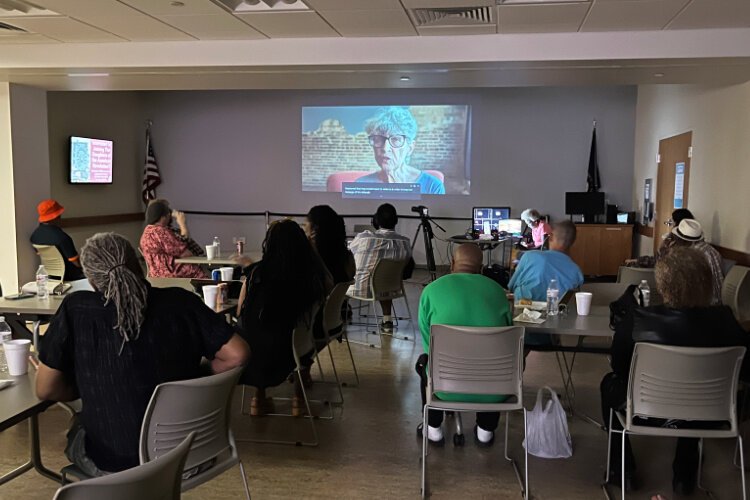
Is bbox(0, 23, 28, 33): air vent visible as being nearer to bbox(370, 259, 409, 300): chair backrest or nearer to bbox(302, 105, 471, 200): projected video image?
bbox(370, 259, 409, 300): chair backrest

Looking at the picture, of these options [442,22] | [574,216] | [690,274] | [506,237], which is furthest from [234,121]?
[690,274]

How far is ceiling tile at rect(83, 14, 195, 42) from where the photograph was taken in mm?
5070

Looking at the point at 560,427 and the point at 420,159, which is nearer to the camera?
the point at 560,427

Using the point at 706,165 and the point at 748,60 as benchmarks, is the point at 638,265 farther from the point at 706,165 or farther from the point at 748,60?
the point at 748,60

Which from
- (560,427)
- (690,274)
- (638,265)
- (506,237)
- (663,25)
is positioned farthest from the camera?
(506,237)

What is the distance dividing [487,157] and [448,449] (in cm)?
755

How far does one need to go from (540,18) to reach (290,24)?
6.45 feet

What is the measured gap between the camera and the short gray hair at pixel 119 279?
6.99 ft

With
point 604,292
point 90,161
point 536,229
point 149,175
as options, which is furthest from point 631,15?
point 149,175

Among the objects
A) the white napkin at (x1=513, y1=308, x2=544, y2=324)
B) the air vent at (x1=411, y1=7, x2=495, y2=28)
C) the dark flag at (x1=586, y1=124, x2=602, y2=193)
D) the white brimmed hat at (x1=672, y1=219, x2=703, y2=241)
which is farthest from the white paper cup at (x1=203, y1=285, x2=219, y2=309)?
the dark flag at (x1=586, y1=124, x2=602, y2=193)

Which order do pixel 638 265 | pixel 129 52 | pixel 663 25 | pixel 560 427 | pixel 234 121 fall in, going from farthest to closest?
1. pixel 234 121
2. pixel 638 265
3. pixel 129 52
4. pixel 663 25
5. pixel 560 427

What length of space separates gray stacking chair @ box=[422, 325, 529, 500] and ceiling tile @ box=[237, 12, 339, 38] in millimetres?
3015

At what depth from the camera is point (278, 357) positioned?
3.61 meters

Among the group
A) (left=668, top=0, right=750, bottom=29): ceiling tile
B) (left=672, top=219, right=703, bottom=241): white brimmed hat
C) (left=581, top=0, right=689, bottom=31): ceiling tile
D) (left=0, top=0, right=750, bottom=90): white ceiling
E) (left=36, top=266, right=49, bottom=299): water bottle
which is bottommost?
(left=36, top=266, right=49, bottom=299): water bottle
